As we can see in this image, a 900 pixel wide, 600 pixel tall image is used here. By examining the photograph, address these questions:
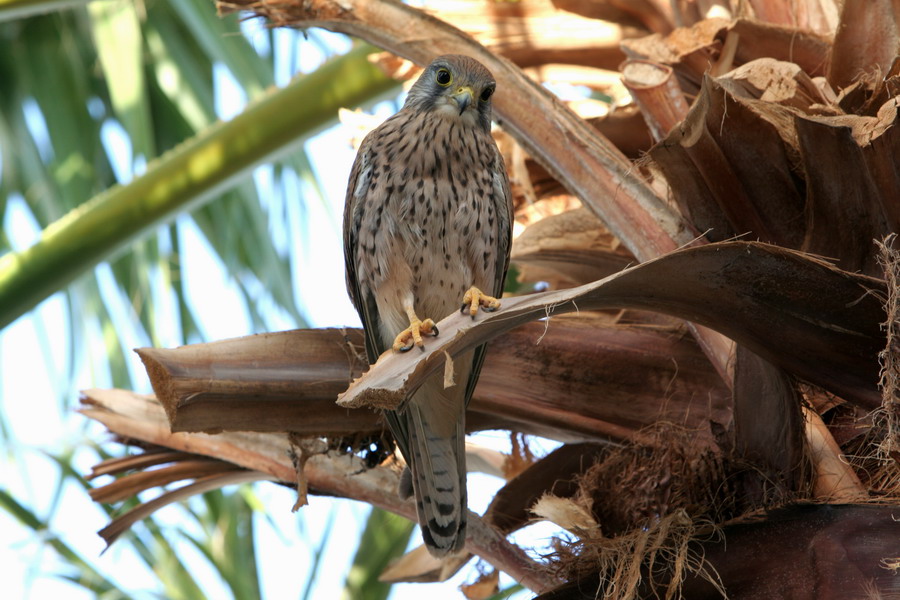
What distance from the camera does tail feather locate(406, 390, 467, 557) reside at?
2.78 meters

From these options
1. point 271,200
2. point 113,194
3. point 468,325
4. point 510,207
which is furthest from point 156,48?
point 468,325

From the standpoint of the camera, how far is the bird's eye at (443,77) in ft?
10.5

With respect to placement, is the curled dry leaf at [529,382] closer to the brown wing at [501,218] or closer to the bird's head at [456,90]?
the brown wing at [501,218]

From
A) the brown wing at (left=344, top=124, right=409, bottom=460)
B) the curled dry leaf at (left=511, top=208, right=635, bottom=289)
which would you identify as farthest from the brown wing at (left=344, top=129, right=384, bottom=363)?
the curled dry leaf at (left=511, top=208, right=635, bottom=289)

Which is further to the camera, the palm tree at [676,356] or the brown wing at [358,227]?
the brown wing at [358,227]

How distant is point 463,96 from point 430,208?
0.36 m

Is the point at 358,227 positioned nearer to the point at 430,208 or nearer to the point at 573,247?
the point at 430,208

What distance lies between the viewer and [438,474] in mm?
2877

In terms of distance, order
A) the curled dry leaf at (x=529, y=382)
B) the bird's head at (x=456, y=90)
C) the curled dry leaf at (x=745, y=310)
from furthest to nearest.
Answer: the bird's head at (x=456, y=90) → the curled dry leaf at (x=529, y=382) → the curled dry leaf at (x=745, y=310)

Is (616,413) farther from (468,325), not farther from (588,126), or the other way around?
(468,325)

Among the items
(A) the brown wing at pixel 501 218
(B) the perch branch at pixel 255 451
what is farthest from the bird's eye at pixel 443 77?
(B) the perch branch at pixel 255 451

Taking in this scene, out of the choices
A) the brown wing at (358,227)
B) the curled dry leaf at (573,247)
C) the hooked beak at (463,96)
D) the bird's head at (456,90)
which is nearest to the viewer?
the curled dry leaf at (573,247)

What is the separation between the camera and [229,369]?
2.43 m

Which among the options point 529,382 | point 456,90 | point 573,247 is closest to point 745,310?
point 529,382
